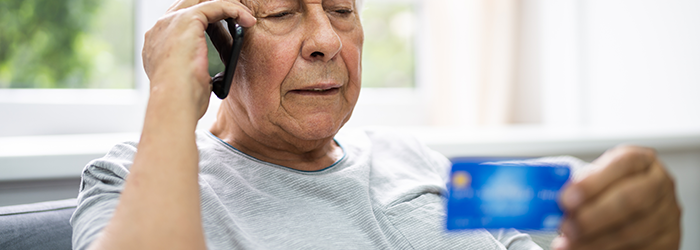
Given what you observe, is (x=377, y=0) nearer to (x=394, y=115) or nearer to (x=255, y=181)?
(x=394, y=115)

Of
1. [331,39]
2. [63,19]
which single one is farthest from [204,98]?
[63,19]

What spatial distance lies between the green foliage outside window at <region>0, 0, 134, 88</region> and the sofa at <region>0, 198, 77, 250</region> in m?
1.40

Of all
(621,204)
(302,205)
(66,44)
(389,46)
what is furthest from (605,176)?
(389,46)

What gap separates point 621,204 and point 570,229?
63mm

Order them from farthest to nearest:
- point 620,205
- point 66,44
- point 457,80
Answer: point 457,80 → point 66,44 → point 620,205

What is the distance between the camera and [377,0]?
2.82m

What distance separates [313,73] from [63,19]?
1.74m

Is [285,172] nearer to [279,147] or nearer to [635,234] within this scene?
[279,147]

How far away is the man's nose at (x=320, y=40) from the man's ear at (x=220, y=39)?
144mm

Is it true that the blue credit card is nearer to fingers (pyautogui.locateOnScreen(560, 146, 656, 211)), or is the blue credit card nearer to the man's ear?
fingers (pyautogui.locateOnScreen(560, 146, 656, 211))

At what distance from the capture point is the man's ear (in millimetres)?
886

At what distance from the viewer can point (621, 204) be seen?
0.54m

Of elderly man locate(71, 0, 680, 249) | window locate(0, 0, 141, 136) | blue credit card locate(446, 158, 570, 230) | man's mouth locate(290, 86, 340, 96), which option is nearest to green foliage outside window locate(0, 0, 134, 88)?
window locate(0, 0, 141, 136)

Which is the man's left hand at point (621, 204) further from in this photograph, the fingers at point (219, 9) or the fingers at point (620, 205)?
the fingers at point (219, 9)
